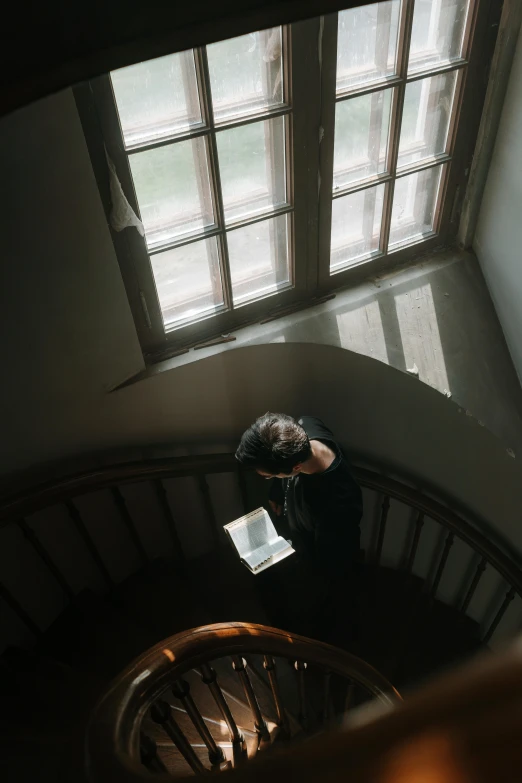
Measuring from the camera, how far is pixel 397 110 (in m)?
2.12

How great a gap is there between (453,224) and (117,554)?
7.26 ft

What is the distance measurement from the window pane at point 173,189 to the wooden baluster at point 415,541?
1739mm

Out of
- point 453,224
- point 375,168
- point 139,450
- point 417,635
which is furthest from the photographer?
point 417,635

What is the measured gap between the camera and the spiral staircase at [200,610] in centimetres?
188

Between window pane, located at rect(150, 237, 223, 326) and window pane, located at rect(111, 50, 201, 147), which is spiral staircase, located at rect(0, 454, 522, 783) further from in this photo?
window pane, located at rect(111, 50, 201, 147)

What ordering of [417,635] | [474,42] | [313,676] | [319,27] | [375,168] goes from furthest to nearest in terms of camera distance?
1. [417,635]
2. [313,676]
3. [375,168]
4. [474,42]
5. [319,27]

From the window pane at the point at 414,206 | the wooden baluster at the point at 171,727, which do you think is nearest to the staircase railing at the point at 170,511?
the wooden baluster at the point at 171,727

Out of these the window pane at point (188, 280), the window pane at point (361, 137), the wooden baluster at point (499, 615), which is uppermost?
the window pane at point (361, 137)

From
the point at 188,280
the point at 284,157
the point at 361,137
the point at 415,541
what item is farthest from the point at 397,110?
the point at 415,541

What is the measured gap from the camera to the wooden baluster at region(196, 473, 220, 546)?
270 cm

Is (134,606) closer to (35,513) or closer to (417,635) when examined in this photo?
(35,513)

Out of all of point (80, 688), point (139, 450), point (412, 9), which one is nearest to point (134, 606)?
point (80, 688)

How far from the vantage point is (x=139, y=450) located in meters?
2.45

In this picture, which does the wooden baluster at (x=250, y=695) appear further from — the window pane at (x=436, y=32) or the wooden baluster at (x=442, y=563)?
the window pane at (x=436, y=32)
